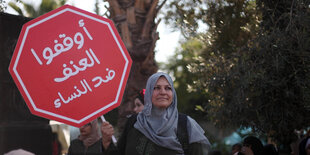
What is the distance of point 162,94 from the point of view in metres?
3.10

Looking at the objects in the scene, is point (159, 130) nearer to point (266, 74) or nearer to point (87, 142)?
point (87, 142)

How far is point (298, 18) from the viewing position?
538 cm

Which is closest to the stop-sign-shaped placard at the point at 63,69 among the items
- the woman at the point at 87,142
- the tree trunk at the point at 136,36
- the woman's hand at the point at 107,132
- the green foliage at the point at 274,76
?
the woman's hand at the point at 107,132

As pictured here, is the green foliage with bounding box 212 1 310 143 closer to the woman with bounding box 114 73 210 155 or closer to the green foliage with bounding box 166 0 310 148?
the green foliage with bounding box 166 0 310 148

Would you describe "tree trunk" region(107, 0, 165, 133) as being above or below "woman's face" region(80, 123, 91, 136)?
above

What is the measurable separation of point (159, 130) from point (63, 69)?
0.91 m

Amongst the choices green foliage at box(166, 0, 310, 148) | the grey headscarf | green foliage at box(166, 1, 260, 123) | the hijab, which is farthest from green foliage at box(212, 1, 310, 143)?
the grey headscarf

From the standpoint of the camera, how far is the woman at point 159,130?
9.79 feet

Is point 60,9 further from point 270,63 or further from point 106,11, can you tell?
point 106,11

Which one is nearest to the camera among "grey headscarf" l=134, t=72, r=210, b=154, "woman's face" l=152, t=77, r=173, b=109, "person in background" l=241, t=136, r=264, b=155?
"grey headscarf" l=134, t=72, r=210, b=154

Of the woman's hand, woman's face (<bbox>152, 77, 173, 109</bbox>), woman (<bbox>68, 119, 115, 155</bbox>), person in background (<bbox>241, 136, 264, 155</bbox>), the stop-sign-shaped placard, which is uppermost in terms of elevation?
the stop-sign-shaped placard

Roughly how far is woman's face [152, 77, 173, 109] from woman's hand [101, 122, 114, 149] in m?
0.49

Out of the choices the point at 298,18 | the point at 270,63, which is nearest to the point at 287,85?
the point at 270,63

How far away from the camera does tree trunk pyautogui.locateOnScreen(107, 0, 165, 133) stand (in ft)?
21.5
